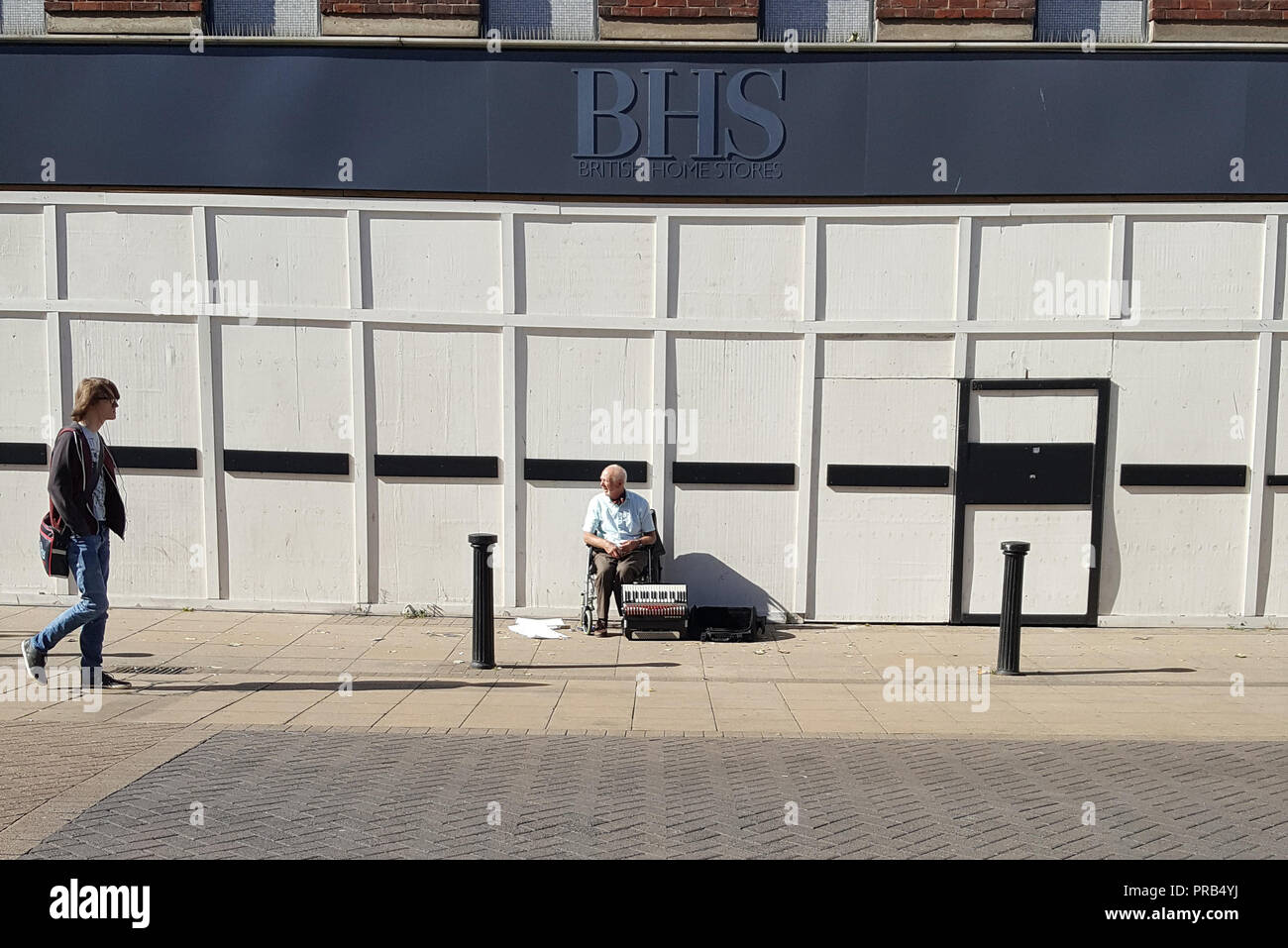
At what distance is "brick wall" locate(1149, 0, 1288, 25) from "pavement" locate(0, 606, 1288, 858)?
5.49m

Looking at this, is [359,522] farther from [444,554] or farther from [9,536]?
[9,536]

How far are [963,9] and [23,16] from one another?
336 inches

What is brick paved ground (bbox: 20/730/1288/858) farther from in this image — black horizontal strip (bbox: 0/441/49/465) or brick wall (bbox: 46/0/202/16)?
brick wall (bbox: 46/0/202/16)

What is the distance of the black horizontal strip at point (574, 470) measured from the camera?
895 cm

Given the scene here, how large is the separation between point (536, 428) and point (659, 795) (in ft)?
15.7

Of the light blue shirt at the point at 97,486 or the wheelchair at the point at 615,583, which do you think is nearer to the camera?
the light blue shirt at the point at 97,486

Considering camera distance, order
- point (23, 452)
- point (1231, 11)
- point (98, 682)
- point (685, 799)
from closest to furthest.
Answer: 1. point (685, 799)
2. point (98, 682)
3. point (1231, 11)
4. point (23, 452)

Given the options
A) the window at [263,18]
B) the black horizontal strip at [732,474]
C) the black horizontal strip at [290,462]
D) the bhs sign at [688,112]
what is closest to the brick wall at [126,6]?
the window at [263,18]

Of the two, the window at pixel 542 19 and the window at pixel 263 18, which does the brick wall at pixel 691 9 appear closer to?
the window at pixel 542 19

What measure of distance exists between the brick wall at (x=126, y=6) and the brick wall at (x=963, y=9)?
6297 millimetres

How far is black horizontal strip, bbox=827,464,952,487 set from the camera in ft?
28.9

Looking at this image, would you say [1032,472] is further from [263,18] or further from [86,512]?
[263,18]

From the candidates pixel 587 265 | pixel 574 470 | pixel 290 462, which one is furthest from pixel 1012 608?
pixel 290 462

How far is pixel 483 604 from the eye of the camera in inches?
288
